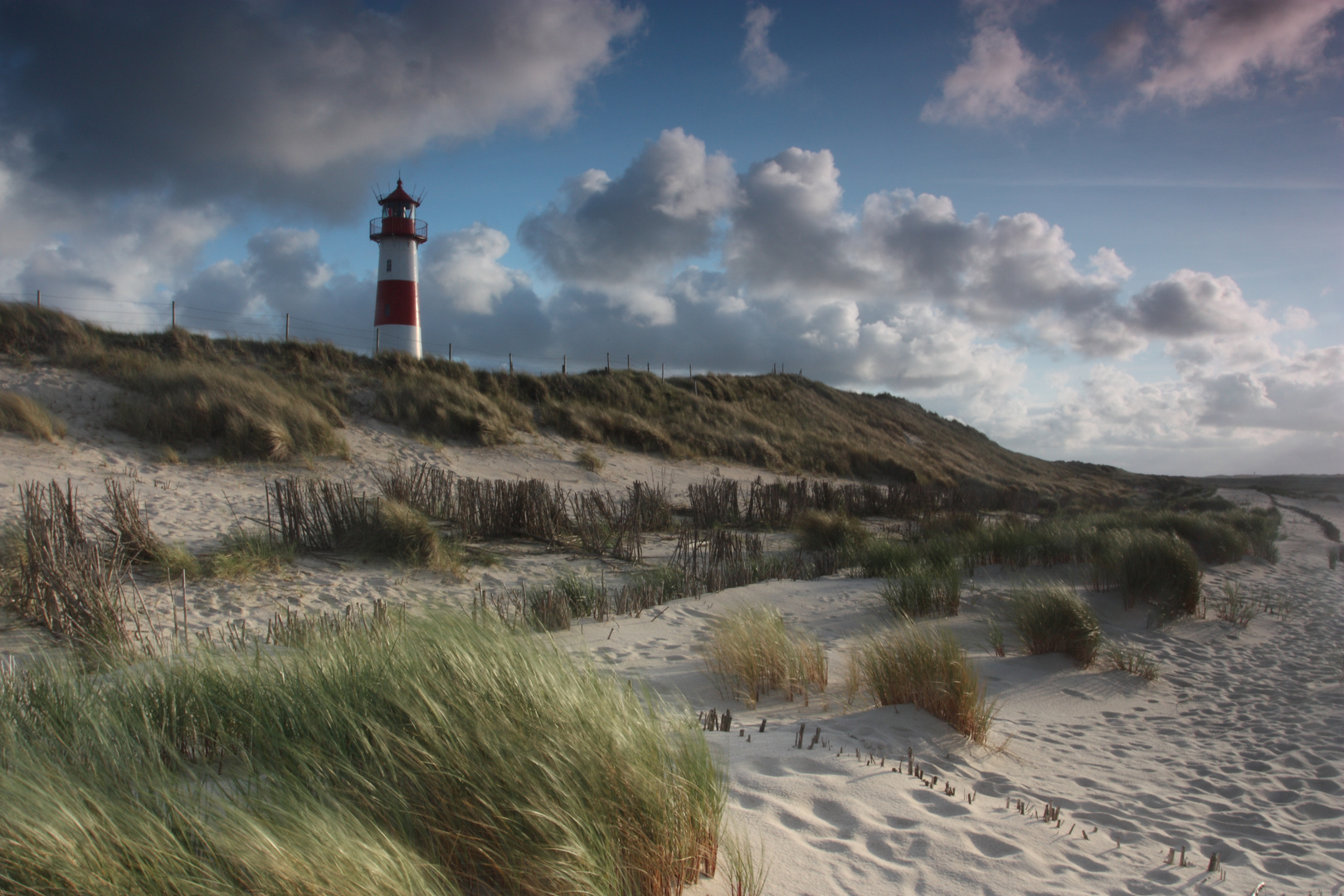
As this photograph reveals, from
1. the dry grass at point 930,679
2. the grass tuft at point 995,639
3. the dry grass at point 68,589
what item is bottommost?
the grass tuft at point 995,639

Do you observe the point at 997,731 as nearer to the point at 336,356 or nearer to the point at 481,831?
the point at 481,831

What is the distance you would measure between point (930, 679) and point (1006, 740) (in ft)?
1.74

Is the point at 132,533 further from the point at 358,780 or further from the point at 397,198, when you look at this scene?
the point at 397,198

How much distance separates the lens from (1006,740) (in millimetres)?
3850

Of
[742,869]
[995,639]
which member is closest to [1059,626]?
[995,639]

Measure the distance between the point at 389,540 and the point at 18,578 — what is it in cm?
333

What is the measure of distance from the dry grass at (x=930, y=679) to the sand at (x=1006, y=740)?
0.11 meters

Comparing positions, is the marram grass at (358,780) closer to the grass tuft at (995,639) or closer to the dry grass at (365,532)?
the grass tuft at (995,639)

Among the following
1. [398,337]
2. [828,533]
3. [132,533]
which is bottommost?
[828,533]

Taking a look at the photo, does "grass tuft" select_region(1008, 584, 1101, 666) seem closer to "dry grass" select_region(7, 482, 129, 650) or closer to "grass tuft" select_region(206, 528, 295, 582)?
"dry grass" select_region(7, 482, 129, 650)

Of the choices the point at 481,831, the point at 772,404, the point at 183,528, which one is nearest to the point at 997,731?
the point at 481,831

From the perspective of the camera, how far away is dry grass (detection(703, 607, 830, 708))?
14.1 ft

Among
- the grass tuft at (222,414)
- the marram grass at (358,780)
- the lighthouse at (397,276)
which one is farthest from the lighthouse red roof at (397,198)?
the marram grass at (358,780)

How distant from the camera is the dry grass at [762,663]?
4297mm
